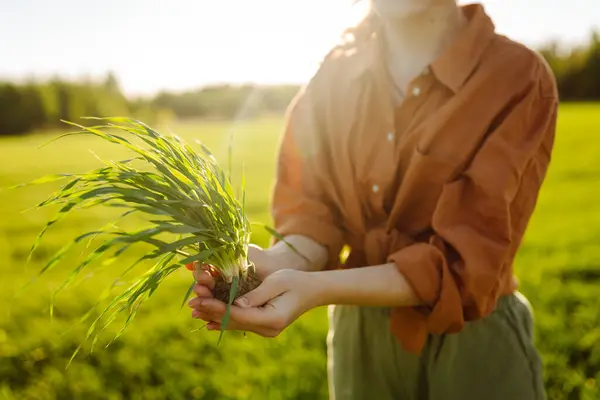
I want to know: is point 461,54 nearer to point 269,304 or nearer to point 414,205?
point 414,205

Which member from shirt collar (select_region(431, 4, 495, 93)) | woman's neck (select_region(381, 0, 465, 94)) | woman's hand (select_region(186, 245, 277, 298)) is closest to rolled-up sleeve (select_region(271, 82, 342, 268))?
woman's hand (select_region(186, 245, 277, 298))

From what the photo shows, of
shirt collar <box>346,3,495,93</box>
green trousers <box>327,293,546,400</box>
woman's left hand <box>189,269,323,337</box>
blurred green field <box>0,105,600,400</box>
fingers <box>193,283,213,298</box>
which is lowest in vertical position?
blurred green field <box>0,105,600,400</box>

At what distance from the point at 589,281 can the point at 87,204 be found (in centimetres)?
433

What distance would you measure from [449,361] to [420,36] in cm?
85

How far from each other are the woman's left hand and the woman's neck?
633 millimetres

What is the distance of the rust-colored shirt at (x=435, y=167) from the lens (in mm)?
1631

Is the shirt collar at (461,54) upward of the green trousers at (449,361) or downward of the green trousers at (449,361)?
upward

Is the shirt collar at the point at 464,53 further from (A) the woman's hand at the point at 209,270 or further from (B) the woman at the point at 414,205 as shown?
(A) the woman's hand at the point at 209,270

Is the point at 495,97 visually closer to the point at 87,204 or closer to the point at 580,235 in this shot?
the point at 87,204

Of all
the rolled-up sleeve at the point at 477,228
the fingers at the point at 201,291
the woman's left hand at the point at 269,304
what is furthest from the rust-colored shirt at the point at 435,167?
the fingers at the point at 201,291

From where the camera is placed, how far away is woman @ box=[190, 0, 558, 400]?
162cm

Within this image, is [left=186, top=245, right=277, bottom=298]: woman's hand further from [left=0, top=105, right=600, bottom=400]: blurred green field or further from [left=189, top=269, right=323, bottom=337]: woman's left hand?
[left=0, top=105, right=600, bottom=400]: blurred green field

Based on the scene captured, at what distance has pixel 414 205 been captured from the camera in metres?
1.76

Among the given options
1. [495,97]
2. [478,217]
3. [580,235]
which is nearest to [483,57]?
[495,97]
